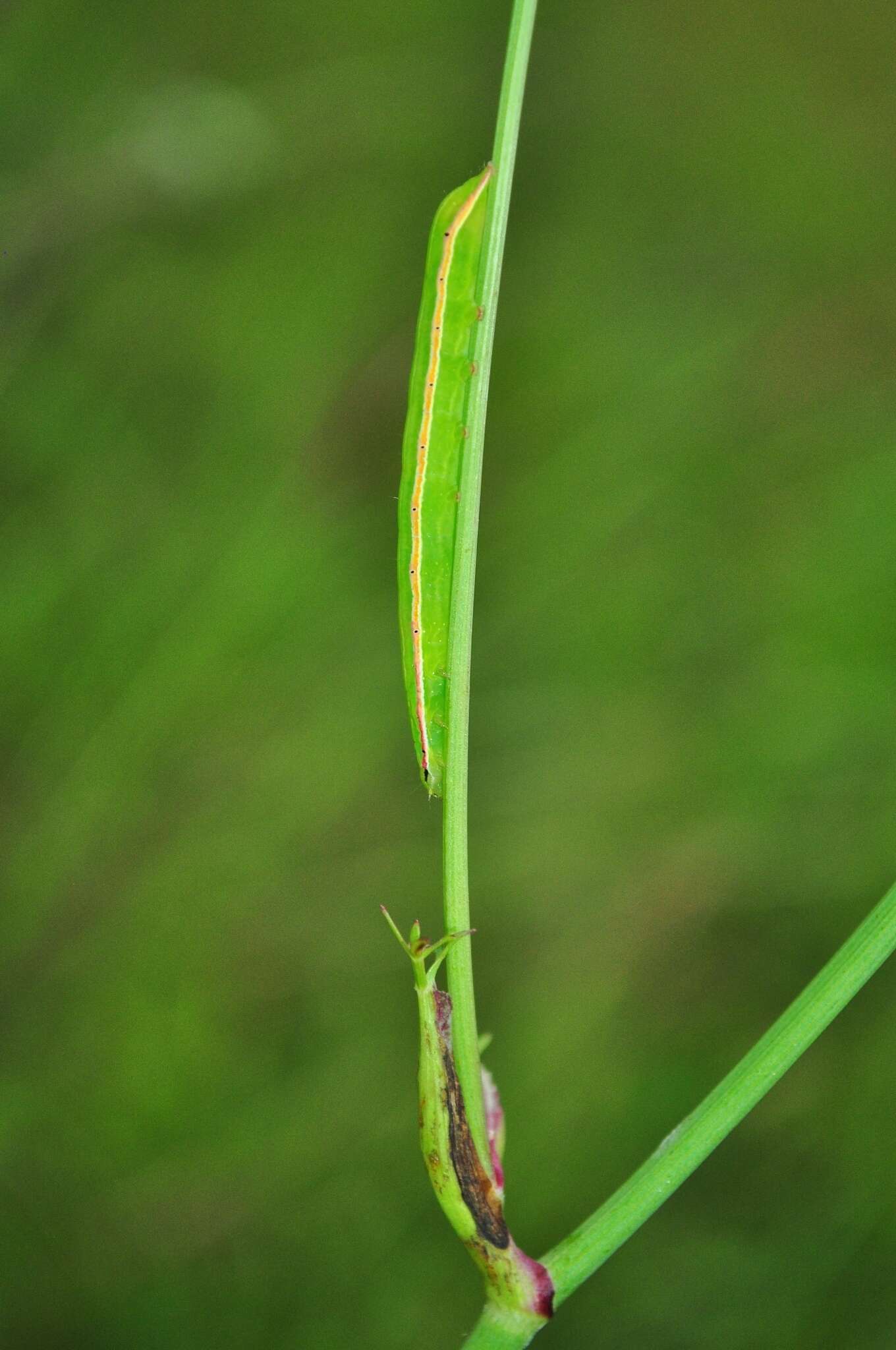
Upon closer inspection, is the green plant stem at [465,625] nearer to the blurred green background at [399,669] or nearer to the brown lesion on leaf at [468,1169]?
the brown lesion on leaf at [468,1169]

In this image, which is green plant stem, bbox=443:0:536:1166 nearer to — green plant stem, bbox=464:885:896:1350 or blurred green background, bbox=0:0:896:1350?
green plant stem, bbox=464:885:896:1350

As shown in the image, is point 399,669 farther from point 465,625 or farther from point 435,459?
point 465,625

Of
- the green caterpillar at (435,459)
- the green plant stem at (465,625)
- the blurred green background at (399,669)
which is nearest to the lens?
the green plant stem at (465,625)

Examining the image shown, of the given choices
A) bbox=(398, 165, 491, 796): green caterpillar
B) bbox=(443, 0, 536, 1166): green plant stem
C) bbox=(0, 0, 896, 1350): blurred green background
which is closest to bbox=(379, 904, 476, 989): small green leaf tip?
bbox=(443, 0, 536, 1166): green plant stem

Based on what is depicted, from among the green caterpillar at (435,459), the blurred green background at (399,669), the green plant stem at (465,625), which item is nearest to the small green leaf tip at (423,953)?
the green plant stem at (465,625)

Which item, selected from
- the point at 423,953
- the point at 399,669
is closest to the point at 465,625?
the point at 423,953

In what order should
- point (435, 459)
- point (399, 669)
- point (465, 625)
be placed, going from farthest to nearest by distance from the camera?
point (399, 669) → point (435, 459) → point (465, 625)

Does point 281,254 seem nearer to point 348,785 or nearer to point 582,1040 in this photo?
point 348,785
